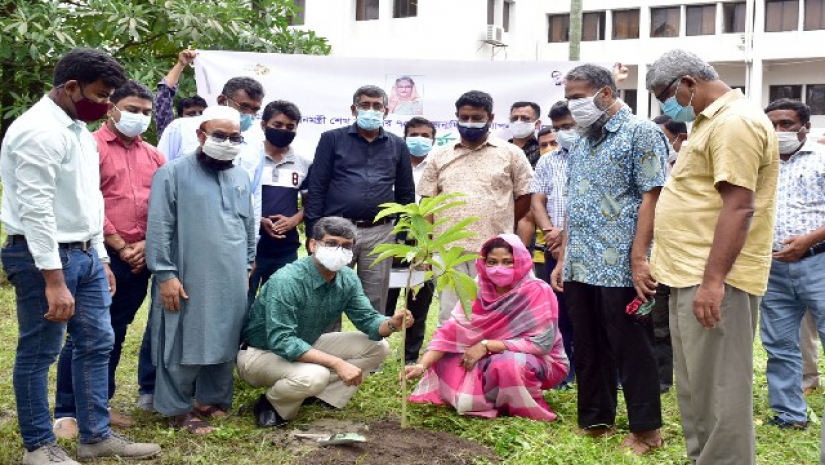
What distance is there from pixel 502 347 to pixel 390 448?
42.1 inches

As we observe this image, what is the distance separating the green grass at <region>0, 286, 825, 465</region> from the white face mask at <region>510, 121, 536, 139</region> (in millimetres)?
1981

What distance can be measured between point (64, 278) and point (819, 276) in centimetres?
399

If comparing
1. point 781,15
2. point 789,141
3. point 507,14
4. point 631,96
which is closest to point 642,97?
point 631,96

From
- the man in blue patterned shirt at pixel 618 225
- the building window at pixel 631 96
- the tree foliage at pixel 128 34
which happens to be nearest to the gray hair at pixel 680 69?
the man in blue patterned shirt at pixel 618 225

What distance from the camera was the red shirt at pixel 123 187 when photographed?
451cm

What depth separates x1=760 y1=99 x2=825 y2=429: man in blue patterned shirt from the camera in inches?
189

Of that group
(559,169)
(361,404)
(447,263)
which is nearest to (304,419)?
(361,404)

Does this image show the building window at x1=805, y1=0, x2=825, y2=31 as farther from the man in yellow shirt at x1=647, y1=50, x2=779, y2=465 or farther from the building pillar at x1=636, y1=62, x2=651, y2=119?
the man in yellow shirt at x1=647, y1=50, x2=779, y2=465

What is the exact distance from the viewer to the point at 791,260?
15.8ft

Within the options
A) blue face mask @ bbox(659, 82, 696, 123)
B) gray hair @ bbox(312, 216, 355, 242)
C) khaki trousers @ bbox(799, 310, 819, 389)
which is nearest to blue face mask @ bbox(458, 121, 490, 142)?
gray hair @ bbox(312, 216, 355, 242)

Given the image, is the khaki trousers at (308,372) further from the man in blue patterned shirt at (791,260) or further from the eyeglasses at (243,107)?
the man in blue patterned shirt at (791,260)

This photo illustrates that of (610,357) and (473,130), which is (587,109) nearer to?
(473,130)

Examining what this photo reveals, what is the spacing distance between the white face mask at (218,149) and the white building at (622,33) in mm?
18188

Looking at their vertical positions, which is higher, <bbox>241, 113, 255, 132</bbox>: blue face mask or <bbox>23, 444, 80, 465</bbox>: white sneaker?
<bbox>241, 113, 255, 132</bbox>: blue face mask
